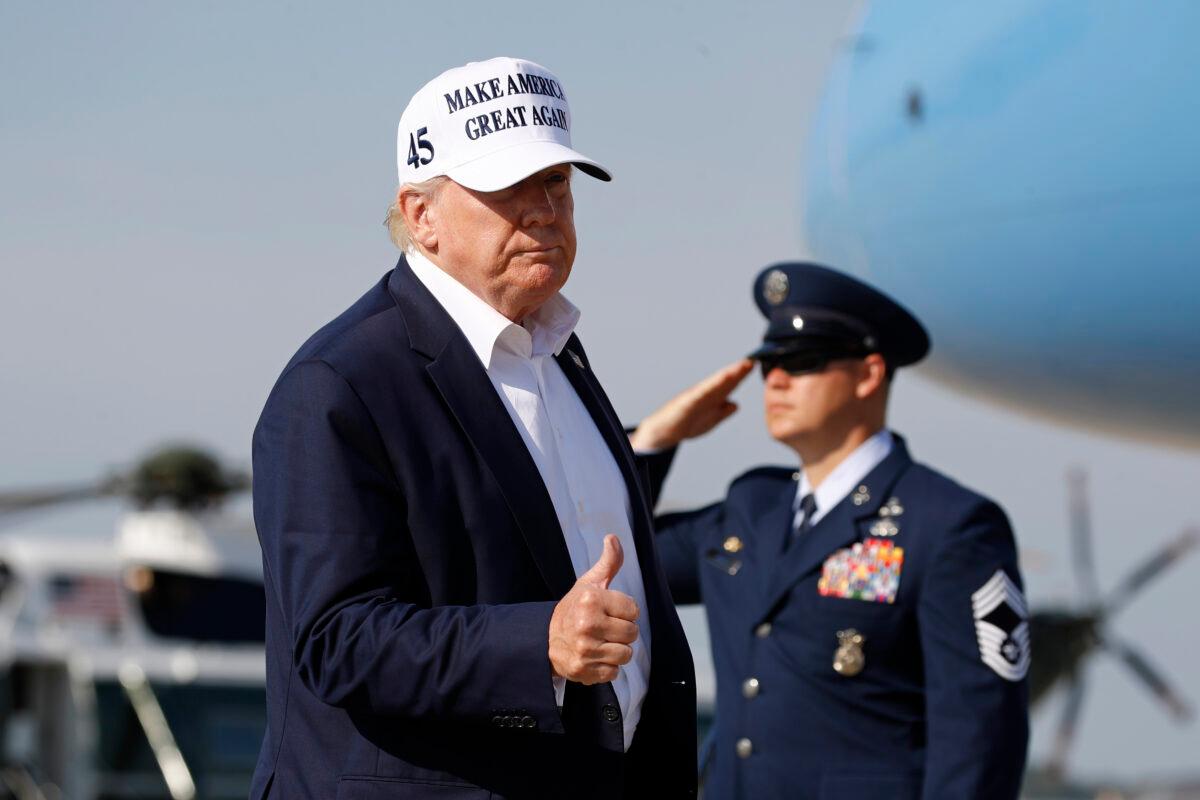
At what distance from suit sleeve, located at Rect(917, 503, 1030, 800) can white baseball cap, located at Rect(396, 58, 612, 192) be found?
66.8 inches

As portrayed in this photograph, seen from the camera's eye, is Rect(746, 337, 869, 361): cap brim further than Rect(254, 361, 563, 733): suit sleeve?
Yes

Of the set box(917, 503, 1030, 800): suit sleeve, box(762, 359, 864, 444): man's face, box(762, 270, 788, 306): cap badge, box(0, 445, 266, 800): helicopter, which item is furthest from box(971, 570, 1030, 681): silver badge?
box(0, 445, 266, 800): helicopter

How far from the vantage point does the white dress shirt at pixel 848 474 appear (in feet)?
12.4

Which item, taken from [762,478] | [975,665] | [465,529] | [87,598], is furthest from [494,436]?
[87,598]

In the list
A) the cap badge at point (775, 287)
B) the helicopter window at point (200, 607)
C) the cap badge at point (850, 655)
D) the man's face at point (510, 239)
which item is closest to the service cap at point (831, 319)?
the cap badge at point (775, 287)

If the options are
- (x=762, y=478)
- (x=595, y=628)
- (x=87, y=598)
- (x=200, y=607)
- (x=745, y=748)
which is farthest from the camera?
(x=200, y=607)

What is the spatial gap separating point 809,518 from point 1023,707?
65 centimetres

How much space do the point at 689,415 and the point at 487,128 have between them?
6.47ft

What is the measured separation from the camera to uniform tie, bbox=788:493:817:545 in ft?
12.5

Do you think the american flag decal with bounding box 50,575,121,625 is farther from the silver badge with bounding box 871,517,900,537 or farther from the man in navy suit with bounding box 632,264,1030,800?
the silver badge with bounding box 871,517,900,537

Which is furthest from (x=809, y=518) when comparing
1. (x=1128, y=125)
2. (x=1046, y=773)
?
(x=1046, y=773)

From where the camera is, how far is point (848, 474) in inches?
150

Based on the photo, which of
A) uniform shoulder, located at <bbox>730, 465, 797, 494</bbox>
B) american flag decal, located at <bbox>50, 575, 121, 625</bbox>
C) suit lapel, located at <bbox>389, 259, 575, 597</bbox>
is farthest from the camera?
american flag decal, located at <bbox>50, 575, 121, 625</bbox>

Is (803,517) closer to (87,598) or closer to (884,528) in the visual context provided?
(884,528)
